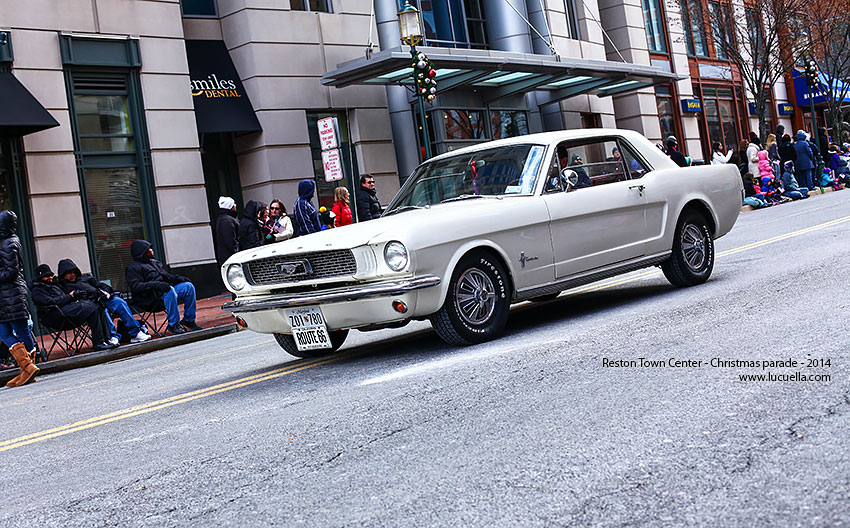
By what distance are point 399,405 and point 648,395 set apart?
4.59 ft

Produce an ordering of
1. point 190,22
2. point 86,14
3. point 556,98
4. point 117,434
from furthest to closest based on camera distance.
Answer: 1. point 556,98
2. point 190,22
3. point 86,14
4. point 117,434

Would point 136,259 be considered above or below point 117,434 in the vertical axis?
above

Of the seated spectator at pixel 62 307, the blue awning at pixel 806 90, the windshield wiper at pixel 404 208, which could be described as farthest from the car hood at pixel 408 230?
the blue awning at pixel 806 90

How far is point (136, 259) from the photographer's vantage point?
46.8 feet

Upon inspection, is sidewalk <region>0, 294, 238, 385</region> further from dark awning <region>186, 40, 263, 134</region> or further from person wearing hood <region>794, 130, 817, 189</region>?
person wearing hood <region>794, 130, 817, 189</region>

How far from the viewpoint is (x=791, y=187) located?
92.0 feet

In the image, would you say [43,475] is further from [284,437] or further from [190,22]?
[190,22]

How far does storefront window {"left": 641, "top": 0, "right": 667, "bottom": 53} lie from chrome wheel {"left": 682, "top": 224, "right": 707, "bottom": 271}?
26.8 metres

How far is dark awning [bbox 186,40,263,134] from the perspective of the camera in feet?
66.6

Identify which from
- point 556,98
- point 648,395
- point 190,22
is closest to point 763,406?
point 648,395

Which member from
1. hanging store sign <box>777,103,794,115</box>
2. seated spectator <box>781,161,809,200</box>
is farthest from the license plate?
hanging store sign <box>777,103,794,115</box>

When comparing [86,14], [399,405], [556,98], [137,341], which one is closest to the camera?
[399,405]

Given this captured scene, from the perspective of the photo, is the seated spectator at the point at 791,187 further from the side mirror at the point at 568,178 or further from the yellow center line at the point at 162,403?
the yellow center line at the point at 162,403

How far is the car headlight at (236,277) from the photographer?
773 cm
